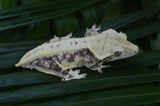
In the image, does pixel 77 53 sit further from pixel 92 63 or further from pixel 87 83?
pixel 87 83

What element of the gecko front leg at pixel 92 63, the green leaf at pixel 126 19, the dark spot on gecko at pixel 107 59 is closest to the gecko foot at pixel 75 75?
the gecko front leg at pixel 92 63

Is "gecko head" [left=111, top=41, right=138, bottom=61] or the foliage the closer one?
the foliage

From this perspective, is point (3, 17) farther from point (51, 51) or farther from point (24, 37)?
point (51, 51)

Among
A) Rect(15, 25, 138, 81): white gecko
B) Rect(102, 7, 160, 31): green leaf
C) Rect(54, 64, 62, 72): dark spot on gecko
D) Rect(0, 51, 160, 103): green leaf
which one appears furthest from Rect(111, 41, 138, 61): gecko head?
Rect(54, 64, 62, 72): dark spot on gecko

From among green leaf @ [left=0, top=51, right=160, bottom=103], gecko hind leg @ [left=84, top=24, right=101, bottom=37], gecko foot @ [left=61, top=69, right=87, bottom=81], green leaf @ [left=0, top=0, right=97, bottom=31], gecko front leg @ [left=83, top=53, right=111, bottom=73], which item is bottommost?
green leaf @ [left=0, top=51, right=160, bottom=103]

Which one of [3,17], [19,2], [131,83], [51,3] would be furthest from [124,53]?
[19,2]

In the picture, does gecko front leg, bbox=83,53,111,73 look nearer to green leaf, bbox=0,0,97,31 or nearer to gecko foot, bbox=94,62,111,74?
gecko foot, bbox=94,62,111,74

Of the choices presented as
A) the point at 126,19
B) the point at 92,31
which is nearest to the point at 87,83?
the point at 92,31
